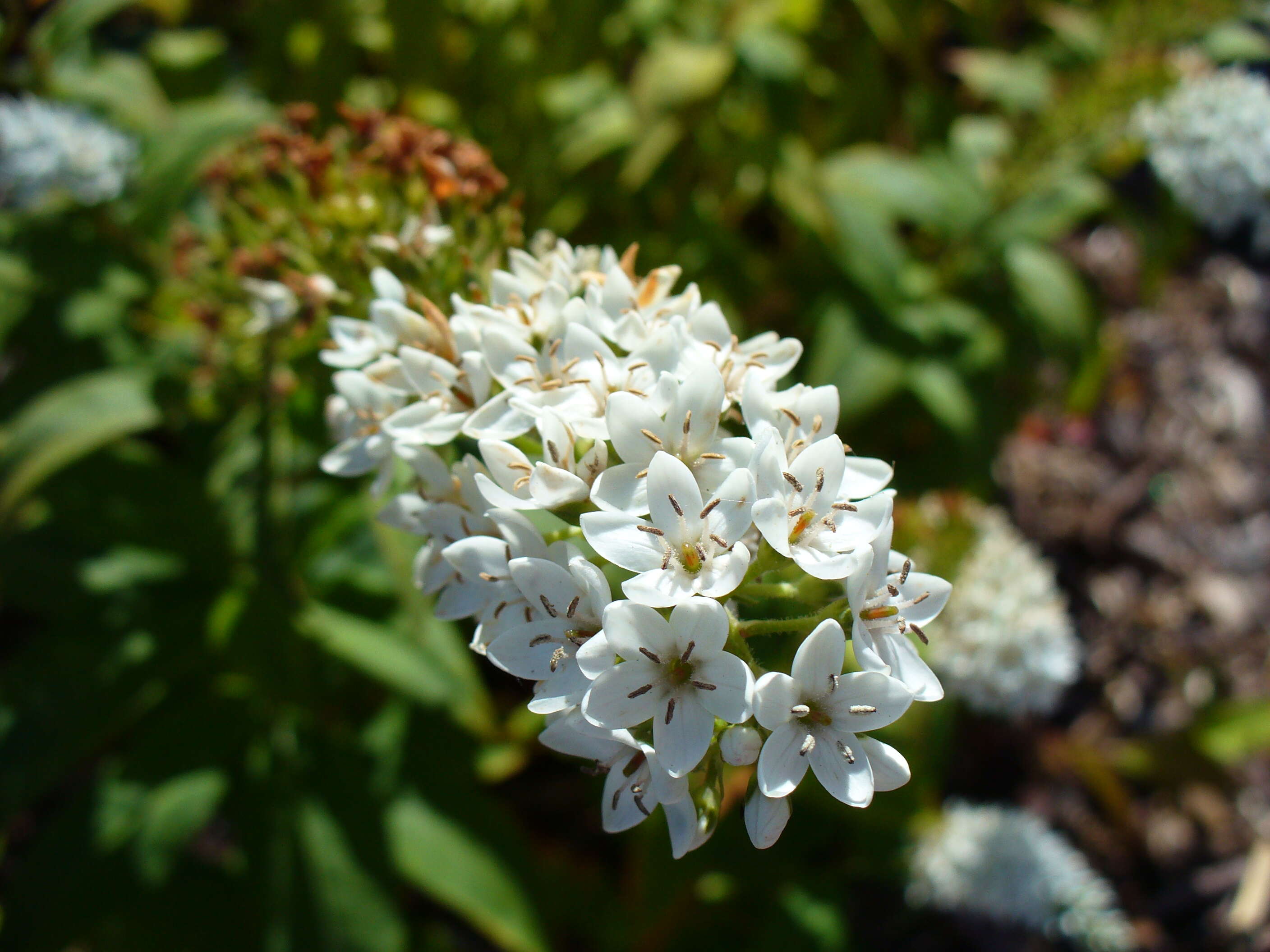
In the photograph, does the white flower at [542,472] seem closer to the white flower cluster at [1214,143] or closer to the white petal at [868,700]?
the white petal at [868,700]

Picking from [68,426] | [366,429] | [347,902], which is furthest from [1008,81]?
[347,902]

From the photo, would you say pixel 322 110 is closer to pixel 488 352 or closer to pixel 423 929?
pixel 488 352

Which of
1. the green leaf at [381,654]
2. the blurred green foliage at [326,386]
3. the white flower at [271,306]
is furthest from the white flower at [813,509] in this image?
the green leaf at [381,654]

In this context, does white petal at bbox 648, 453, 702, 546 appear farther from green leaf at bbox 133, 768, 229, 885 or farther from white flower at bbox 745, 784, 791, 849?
green leaf at bbox 133, 768, 229, 885

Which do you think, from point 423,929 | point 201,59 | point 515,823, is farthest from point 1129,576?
point 201,59

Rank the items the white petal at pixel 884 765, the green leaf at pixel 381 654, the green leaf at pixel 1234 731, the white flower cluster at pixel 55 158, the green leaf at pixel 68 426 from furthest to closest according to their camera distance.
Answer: the green leaf at pixel 1234 731 → the white flower cluster at pixel 55 158 → the green leaf at pixel 381 654 → the green leaf at pixel 68 426 → the white petal at pixel 884 765

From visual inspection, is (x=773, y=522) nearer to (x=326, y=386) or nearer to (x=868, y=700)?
(x=868, y=700)

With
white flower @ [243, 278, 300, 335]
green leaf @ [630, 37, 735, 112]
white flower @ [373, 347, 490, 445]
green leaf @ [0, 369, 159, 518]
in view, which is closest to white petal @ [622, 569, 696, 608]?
white flower @ [373, 347, 490, 445]
